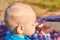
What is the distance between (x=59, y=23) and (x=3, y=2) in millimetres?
843

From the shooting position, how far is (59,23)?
2.28 metres

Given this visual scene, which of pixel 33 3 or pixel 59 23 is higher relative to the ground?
pixel 33 3

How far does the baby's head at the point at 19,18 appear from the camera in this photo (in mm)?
1596

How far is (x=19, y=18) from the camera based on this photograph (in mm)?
1598

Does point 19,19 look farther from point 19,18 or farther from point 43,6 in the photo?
point 43,6

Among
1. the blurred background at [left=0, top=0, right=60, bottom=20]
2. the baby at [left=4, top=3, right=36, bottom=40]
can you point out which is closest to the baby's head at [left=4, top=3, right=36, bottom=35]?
the baby at [left=4, top=3, right=36, bottom=40]

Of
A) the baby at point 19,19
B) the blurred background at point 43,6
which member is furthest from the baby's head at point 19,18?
the blurred background at point 43,6

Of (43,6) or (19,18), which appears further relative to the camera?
(43,6)

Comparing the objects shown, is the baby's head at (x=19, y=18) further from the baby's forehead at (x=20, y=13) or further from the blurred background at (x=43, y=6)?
the blurred background at (x=43, y=6)

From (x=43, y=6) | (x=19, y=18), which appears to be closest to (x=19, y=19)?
(x=19, y=18)

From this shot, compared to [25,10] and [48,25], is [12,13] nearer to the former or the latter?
[25,10]

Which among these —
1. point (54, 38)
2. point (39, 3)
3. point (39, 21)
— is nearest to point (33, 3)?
point (39, 3)

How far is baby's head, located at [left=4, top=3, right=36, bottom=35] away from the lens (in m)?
1.60

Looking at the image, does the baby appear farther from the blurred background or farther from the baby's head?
the blurred background
